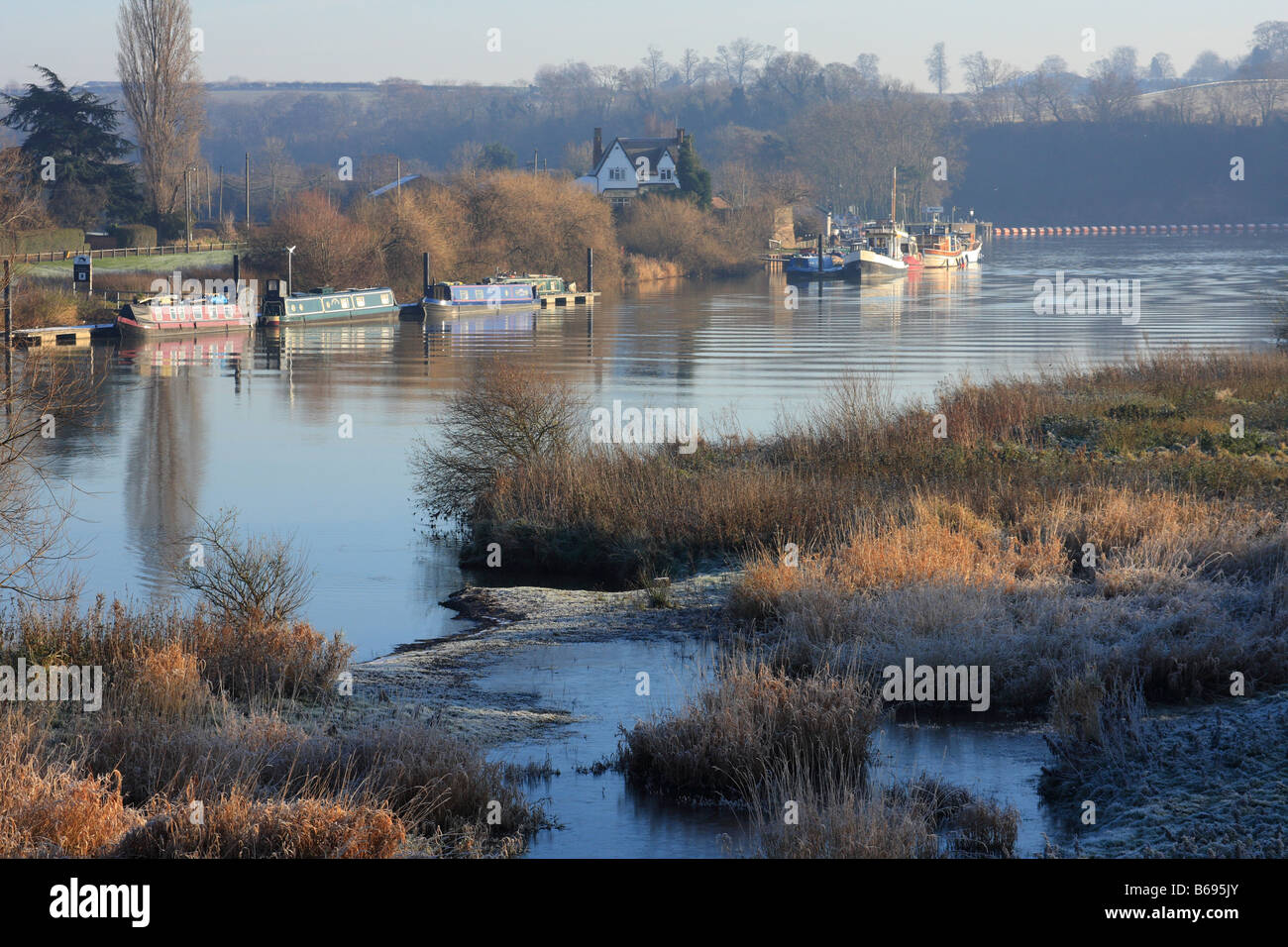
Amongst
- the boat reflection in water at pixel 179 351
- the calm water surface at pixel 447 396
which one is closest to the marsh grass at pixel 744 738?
the calm water surface at pixel 447 396

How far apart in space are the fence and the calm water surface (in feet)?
41.7

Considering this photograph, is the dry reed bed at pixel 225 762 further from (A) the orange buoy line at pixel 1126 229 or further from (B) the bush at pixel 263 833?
(A) the orange buoy line at pixel 1126 229

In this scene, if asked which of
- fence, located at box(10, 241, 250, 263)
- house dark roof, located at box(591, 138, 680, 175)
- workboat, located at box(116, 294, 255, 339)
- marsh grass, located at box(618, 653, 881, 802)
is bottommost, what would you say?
marsh grass, located at box(618, 653, 881, 802)

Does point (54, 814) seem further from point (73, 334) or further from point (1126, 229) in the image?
point (1126, 229)

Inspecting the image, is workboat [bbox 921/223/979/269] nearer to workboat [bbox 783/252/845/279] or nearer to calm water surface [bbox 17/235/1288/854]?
workboat [bbox 783/252/845/279]

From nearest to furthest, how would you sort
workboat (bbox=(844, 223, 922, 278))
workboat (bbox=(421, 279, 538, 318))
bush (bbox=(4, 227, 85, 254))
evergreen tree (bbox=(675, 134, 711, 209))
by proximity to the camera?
bush (bbox=(4, 227, 85, 254)) < workboat (bbox=(421, 279, 538, 318)) < workboat (bbox=(844, 223, 922, 278)) < evergreen tree (bbox=(675, 134, 711, 209))

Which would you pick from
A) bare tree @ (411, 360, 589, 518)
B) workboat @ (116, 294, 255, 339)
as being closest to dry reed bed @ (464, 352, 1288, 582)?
bare tree @ (411, 360, 589, 518)

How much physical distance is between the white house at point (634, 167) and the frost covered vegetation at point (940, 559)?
93661 mm

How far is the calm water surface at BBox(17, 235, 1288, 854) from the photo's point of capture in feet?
43.9

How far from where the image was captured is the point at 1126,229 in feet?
591

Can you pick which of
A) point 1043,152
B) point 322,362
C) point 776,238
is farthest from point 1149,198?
point 322,362

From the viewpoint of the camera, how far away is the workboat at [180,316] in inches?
2242

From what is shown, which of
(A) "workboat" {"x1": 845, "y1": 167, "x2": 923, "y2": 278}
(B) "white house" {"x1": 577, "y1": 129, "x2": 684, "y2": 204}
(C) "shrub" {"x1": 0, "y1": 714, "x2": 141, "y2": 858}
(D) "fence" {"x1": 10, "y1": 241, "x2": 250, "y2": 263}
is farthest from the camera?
(B) "white house" {"x1": 577, "y1": 129, "x2": 684, "y2": 204}
